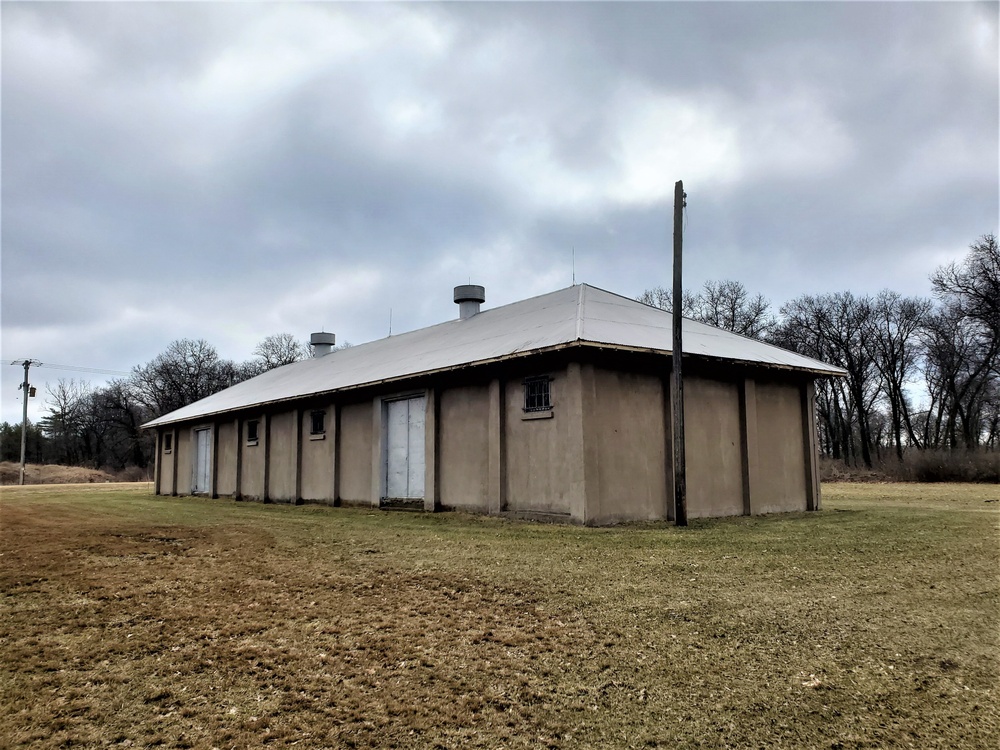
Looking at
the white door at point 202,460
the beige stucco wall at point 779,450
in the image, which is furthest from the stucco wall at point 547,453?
the white door at point 202,460

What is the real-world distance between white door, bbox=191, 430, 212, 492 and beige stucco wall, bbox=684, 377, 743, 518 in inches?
696

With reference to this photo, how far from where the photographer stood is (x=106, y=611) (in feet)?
16.9

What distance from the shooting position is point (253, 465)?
20922mm

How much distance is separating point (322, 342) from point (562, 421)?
20.9 metres

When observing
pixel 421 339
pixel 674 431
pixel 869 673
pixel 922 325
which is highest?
pixel 922 325

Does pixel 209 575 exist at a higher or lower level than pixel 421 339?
lower

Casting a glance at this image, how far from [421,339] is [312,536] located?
1062 centimetres

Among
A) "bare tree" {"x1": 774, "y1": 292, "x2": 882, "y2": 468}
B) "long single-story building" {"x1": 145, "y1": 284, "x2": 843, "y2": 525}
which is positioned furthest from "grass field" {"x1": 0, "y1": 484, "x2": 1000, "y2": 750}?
"bare tree" {"x1": 774, "y1": 292, "x2": 882, "y2": 468}

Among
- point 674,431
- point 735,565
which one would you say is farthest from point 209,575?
point 674,431

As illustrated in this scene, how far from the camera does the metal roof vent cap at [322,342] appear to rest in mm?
30219

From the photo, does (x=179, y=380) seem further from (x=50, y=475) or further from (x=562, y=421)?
(x=562, y=421)

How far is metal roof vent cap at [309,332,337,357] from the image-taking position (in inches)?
1190

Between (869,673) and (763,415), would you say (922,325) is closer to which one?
(763,415)

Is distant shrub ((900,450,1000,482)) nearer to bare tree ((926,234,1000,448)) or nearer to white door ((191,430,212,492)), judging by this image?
bare tree ((926,234,1000,448))
